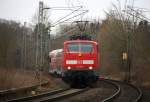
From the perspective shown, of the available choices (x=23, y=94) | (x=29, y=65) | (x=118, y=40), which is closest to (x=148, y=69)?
(x=118, y=40)

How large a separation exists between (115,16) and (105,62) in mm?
7037

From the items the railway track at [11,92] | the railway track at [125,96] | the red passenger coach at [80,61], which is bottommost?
the railway track at [125,96]

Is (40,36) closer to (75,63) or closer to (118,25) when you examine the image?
(75,63)

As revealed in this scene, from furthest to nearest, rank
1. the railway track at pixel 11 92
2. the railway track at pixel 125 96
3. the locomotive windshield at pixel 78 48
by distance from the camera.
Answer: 1. the locomotive windshield at pixel 78 48
2. the railway track at pixel 125 96
3. the railway track at pixel 11 92

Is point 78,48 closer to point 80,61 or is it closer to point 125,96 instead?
point 80,61

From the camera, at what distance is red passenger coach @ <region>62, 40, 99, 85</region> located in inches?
1026

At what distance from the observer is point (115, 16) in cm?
5478

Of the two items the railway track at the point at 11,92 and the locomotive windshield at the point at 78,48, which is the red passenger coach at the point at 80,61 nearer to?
the locomotive windshield at the point at 78,48

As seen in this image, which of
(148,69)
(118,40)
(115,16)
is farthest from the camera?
(115,16)

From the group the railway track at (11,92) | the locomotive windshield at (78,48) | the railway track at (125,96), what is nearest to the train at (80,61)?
the locomotive windshield at (78,48)

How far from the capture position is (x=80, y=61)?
1027 inches

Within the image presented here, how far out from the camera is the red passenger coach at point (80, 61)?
26.1 meters

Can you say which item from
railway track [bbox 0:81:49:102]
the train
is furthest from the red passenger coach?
railway track [bbox 0:81:49:102]

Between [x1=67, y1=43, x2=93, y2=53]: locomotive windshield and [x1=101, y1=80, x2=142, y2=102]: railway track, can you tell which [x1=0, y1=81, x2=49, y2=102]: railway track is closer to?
[x1=101, y1=80, x2=142, y2=102]: railway track
